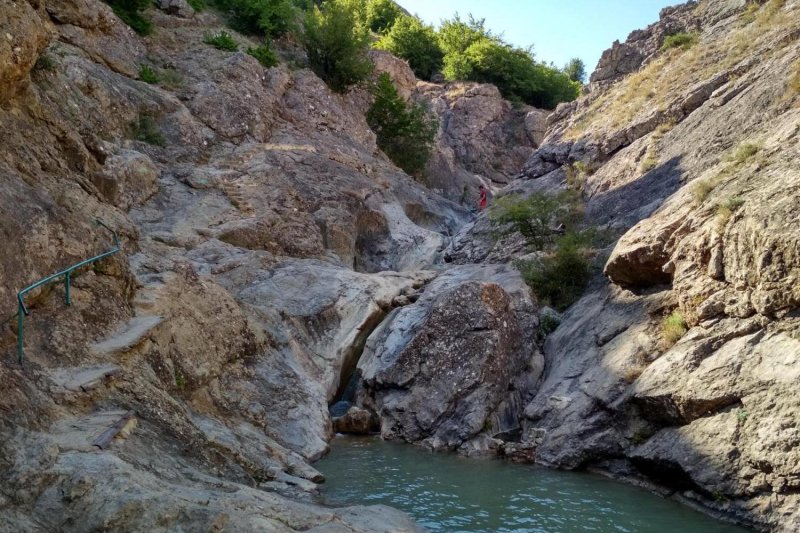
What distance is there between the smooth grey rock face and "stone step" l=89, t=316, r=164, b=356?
5970mm

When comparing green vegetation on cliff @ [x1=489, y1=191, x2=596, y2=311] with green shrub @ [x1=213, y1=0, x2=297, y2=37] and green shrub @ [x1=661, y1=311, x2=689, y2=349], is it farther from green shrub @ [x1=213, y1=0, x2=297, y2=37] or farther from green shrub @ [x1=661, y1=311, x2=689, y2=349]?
green shrub @ [x1=213, y1=0, x2=297, y2=37]

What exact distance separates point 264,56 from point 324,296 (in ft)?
46.2

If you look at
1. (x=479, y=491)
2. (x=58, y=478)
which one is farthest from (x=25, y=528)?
(x=479, y=491)

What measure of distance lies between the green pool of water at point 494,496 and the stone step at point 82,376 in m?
3.66

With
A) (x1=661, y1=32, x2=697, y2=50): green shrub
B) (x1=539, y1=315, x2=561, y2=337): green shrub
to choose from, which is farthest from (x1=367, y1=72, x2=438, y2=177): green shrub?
(x1=539, y1=315, x2=561, y2=337): green shrub

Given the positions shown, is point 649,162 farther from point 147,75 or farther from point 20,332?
point 20,332

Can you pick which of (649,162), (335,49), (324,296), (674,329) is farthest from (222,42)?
(674,329)

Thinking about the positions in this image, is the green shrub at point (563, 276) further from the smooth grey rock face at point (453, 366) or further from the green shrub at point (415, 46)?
the green shrub at point (415, 46)

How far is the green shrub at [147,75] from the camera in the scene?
2341 centimetres

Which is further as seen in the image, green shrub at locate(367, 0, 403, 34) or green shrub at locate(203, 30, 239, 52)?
green shrub at locate(367, 0, 403, 34)

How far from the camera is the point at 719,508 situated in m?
10.5

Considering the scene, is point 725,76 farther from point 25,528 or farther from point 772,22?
point 25,528

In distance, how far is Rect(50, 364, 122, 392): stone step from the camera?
29.9ft

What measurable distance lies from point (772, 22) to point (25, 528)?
24.7 meters
